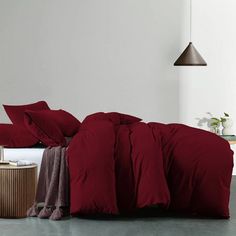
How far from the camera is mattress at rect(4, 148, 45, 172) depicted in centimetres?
469

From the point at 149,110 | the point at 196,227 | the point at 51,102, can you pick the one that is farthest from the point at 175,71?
the point at 196,227

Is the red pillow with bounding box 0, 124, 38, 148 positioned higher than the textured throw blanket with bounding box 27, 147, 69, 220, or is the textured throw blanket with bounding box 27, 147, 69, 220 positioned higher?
the red pillow with bounding box 0, 124, 38, 148

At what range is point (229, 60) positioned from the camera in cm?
777

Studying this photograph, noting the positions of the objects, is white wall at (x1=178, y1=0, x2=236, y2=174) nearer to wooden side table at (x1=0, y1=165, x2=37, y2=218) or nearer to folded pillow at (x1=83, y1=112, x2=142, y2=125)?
folded pillow at (x1=83, y1=112, x2=142, y2=125)

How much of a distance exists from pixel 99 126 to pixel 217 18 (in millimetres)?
3597

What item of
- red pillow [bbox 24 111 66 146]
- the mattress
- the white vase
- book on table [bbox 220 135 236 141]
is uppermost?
red pillow [bbox 24 111 66 146]

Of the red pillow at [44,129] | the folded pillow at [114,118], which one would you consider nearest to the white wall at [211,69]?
the folded pillow at [114,118]

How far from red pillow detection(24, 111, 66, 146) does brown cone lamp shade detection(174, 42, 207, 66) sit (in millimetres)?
2793

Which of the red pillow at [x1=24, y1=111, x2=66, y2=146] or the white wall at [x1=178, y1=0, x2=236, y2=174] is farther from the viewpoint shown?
the white wall at [x1=178, y1=0, x2=236, y2=174]

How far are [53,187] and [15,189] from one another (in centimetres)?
30

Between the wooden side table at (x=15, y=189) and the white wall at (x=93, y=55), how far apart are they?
3.43m

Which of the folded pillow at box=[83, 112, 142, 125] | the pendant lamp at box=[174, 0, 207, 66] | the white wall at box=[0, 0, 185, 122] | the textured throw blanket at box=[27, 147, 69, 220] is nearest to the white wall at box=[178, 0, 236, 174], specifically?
the white wall at box=[0, 0, 185, 122]

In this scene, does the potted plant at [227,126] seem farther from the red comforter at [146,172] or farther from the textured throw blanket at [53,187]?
the textured throw blanket at [53,187]

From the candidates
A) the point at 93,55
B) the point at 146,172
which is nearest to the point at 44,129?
the point at 146,172
